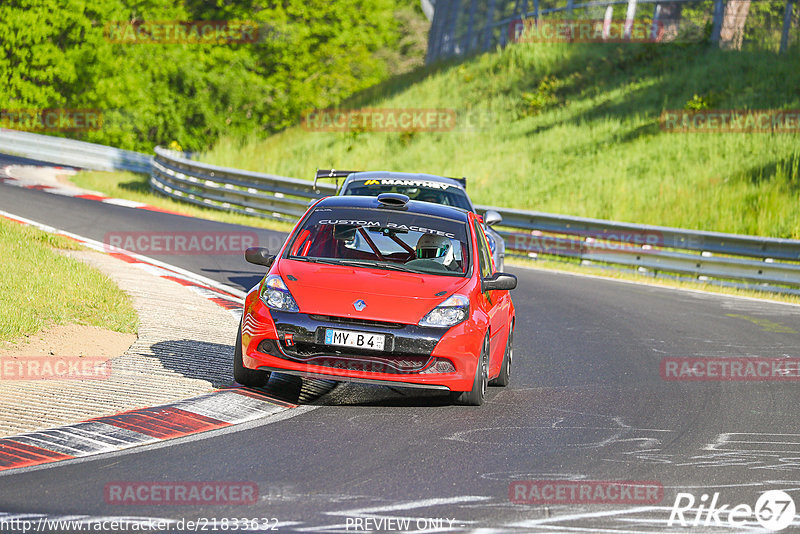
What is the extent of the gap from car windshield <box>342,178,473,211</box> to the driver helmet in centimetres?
466

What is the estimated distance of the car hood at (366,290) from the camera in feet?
26.9

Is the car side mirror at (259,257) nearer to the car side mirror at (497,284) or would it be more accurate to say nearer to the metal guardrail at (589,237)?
the car side mirror at (497,284)

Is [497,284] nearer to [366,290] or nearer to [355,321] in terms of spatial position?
[366,290]

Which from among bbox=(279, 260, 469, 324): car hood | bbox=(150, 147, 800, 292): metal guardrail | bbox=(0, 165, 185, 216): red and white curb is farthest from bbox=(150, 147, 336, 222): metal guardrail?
bbox=(279, 260, 469, 324): car hood

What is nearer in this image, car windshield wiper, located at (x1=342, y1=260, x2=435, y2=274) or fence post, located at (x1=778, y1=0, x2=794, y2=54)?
car windshield wiper, located at (x1=342, y1=260, x2=435, y2=274)

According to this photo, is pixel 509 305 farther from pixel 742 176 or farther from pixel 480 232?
pixel 742 176

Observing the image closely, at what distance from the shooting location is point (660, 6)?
3325 centimetres

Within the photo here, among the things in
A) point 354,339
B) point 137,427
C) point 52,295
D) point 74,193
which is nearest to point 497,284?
point 354,339

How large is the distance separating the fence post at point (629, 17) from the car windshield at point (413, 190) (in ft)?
67.4

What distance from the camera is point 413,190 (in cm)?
1433

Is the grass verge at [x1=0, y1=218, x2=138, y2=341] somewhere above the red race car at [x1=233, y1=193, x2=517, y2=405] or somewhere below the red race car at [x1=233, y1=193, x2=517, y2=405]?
below

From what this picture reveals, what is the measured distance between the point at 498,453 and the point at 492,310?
2.15 metres

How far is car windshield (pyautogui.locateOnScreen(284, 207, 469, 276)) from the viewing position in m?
9.17

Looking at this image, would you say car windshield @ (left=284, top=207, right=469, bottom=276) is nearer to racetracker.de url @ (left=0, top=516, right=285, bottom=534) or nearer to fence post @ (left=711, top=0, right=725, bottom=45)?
racetracker.de url @ (left=0, top=516, right=285, bottom=534)
